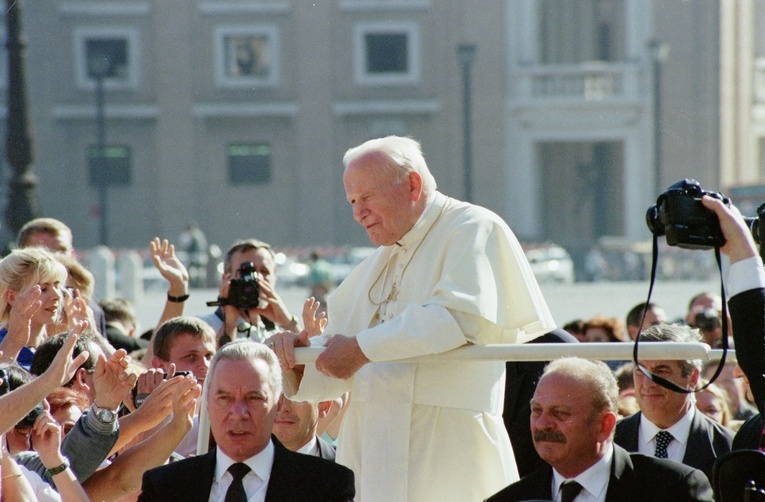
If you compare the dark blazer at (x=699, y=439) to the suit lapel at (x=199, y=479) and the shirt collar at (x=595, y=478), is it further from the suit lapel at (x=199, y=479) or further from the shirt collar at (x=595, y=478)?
the suit lapel at (x=199, y=479)

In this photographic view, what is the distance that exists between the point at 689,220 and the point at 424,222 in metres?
1.28

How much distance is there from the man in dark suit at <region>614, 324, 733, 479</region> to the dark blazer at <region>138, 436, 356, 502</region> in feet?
5.33

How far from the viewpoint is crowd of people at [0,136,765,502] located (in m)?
3.91

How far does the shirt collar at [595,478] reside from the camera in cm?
393

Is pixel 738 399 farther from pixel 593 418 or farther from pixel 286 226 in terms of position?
pixel 286 226

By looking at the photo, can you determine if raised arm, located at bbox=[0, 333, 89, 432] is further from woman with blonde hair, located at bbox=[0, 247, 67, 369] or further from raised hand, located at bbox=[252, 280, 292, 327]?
raised hand, located at bbox=[252, 280, 292, 327]

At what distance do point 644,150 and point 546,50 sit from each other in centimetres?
556

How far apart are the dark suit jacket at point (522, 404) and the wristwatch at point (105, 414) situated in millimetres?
1636

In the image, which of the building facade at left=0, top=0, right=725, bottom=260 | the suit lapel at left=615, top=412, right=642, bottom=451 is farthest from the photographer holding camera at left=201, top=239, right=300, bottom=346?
the building facade at left=0, top=0, right=725, bottom=260

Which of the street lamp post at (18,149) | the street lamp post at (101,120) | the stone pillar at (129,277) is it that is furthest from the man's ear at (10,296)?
the street lamp post at (101,120)

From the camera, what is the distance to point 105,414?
14.0 ft

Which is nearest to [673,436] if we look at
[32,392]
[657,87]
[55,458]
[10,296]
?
[55,458]

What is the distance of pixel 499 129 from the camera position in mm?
41219

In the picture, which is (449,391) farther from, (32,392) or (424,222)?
(32,392)
